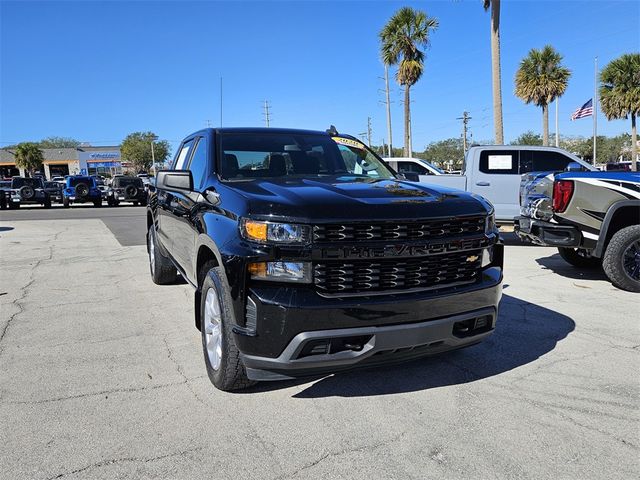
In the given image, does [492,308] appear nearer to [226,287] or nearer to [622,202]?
[226,287]

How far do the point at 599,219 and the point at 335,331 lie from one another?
16.2 feet

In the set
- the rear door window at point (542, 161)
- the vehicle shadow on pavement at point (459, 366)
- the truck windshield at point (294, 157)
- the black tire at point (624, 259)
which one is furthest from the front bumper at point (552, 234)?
the rear door window at point (542, 161)

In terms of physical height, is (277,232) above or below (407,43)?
below

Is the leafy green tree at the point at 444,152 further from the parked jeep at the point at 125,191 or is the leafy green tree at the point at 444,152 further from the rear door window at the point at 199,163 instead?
the rear door window at the point at 199,163

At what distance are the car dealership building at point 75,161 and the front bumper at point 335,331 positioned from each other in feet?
264

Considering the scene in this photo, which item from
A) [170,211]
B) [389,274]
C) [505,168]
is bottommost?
[389,274]

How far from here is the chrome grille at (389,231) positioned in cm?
276

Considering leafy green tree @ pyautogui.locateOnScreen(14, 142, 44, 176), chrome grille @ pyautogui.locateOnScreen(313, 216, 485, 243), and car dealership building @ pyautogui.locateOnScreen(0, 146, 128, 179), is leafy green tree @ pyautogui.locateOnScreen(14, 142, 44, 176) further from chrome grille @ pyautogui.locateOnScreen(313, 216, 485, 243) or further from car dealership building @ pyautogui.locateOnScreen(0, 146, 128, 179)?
chrome grille @ pyautogui.locateOnScreen(313, 216, 485, 243)

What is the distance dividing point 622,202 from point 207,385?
212 inches

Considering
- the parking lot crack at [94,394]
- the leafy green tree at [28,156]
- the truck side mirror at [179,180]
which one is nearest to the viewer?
the parking lot crack at [94,394]

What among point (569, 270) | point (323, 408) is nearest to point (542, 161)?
point (569, 270)

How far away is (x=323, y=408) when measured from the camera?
3109mm

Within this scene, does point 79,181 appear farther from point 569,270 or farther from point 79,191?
point 569,270

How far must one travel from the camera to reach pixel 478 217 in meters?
3.21
